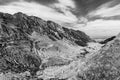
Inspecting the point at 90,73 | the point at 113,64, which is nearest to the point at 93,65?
the point at 90,73

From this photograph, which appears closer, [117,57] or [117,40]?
[117,57]

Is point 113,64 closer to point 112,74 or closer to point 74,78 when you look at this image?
point 112,74

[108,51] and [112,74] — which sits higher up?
[108,51]

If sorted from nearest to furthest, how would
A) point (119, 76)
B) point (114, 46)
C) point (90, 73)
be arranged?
point (119, 76)
point (90, 73)
point (114, 46)

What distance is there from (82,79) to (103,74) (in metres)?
21.3

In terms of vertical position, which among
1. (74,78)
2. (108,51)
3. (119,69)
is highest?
(108,51)

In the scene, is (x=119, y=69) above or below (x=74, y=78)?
above

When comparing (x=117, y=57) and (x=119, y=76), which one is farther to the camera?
(x=117, y=57)

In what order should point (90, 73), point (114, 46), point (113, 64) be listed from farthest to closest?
point (114, 46) → point (90, 73) → point (113, 64)

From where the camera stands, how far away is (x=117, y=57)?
509 feet

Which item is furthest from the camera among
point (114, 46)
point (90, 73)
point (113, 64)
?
point (114, 46)

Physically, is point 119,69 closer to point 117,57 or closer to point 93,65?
point 117,57

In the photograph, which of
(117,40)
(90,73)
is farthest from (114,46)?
(90,73)

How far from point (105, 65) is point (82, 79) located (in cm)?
2496
